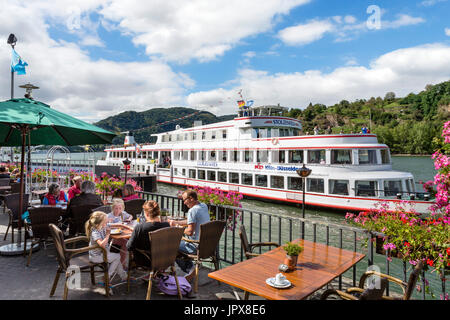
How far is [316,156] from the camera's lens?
17.8m

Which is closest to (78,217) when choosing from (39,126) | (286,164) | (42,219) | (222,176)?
(42,219)

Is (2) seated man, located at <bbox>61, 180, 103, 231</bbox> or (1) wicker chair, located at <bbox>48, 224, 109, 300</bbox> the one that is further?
(2) seated man, located at <bbox>61, 180, 103, 231</bbox>

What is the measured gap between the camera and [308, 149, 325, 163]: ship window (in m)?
17.5

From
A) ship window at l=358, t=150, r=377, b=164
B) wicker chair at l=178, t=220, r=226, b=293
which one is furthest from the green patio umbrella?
ship window at l=358, t=150, r=377, b=164

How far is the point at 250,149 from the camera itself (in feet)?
70.0

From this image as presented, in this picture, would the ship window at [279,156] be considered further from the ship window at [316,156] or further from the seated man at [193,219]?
the seated man at [193,219]

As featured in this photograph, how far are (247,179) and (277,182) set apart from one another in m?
2.85

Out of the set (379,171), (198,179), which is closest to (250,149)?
(198,179)

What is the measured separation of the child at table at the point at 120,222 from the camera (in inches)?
175

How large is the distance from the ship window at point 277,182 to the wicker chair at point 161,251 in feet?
52.3

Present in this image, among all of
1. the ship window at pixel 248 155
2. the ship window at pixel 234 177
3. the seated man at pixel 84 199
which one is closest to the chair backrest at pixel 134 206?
the seated man at pixel 84 199

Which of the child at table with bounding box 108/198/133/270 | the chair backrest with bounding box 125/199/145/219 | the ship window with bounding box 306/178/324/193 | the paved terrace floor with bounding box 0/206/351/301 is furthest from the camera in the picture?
the ship window with bounding box 306/178/324/193

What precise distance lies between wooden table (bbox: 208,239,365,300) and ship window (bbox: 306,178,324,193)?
552 inches

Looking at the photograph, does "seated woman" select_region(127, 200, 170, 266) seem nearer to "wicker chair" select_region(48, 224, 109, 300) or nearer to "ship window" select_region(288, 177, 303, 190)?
"wicker chair" select_region(48, 224, 109, 300)
